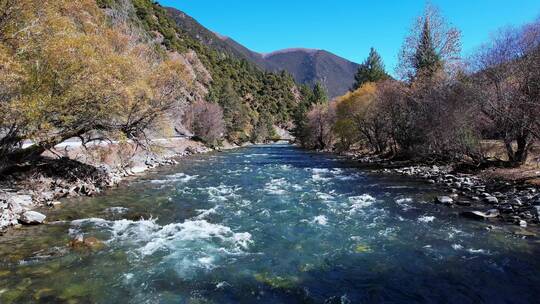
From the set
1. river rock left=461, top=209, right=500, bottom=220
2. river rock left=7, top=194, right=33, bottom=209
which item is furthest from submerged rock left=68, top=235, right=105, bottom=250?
river rock left=461, top=209, right=500, bottom=220

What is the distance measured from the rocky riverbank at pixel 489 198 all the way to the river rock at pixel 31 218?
56.3 ft

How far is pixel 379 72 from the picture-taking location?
81.3m

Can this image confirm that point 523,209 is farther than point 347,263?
Yes

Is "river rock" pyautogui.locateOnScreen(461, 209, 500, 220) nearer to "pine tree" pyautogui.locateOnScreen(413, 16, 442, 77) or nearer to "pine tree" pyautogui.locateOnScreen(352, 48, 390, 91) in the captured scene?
"pine tree" pyautogui.locateOnScreen(413, 16, 442, 77)

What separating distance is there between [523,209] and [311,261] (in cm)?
1063

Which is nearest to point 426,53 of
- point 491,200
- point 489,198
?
point 489,198

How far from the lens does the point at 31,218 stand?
548 inches

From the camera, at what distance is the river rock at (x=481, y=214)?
14.8 meters

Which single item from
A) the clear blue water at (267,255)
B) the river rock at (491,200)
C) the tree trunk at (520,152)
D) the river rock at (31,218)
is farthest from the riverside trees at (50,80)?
the tree trunk at (520,152)

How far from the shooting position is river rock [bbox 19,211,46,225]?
13.8 m

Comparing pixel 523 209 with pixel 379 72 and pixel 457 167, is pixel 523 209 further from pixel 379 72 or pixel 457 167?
pixel 379 72

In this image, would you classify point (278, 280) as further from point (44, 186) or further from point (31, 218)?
point (44, 186)

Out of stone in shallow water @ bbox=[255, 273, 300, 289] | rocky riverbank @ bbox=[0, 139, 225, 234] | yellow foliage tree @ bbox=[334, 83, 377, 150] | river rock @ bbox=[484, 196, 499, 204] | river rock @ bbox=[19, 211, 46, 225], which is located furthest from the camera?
yellow foliage tree @ bbox=[334, 83, 377, 150]

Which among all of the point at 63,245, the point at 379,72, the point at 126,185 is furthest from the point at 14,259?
the point at 379,72
